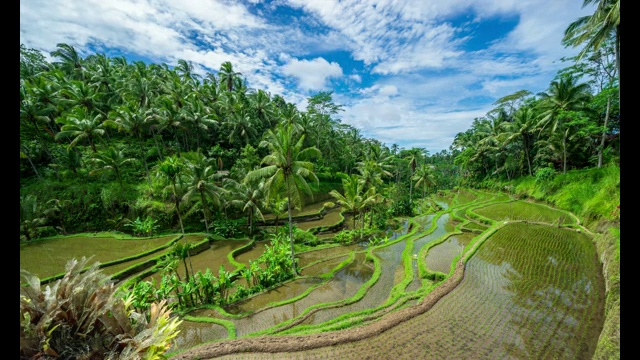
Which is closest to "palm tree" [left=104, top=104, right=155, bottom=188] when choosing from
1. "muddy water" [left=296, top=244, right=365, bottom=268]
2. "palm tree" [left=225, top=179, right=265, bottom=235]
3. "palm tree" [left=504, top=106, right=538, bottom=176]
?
"palm tree" [left=225, top=179, right=265, bottom=235]

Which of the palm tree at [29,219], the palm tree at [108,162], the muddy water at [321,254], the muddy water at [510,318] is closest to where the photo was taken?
the muddy water at [510,318]

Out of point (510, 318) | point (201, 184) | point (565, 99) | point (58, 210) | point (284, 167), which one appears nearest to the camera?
point (510, 318)

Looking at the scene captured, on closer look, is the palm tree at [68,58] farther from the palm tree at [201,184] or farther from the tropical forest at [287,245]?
the palm tree at [201,184]

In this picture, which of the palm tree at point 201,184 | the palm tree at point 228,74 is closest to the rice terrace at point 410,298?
the palm tree at point 201,184

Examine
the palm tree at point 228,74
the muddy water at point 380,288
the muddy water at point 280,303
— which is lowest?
the muddy water at point 280,303

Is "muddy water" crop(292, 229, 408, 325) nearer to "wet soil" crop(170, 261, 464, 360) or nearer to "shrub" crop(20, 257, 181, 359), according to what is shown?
"wet soil" crop(170, 261, 464, 360)

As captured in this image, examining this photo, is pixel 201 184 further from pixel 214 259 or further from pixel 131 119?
pixel 131 119

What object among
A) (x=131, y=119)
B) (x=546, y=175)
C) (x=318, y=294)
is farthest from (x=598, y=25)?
(x=131, y=119)

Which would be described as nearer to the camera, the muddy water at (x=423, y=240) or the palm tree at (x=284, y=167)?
the muddy water at (x=423, y=240)
